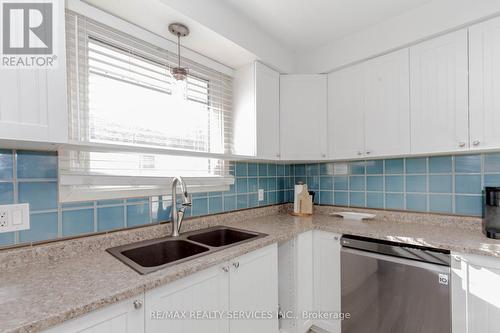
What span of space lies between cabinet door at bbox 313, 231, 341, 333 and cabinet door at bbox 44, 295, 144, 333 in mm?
1320

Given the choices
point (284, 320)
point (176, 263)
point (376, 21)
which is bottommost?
point (284, 320)

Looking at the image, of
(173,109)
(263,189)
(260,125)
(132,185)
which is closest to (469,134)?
(260,125)

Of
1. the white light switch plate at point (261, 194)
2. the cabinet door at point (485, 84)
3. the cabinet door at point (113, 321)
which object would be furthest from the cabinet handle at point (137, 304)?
the cabinet door at point (485, 84)

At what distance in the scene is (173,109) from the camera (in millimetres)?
1644

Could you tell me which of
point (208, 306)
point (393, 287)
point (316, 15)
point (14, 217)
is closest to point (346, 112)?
point (316, 15)

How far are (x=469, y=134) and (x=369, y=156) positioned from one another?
23.2 inches

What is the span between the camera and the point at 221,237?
1766 mm

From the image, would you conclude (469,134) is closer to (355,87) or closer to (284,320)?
(355,87)

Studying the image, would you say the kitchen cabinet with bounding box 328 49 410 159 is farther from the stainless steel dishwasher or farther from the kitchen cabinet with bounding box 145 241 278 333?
the kitchen cabinet with bounding box 145 241 278 333

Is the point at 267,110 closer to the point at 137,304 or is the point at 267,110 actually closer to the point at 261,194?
the point at 261,194

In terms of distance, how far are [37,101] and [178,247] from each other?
1.03m

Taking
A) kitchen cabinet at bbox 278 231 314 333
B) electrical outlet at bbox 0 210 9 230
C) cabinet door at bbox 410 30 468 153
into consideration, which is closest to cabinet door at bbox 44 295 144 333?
electrical outlet at bbox 0 210 9 230

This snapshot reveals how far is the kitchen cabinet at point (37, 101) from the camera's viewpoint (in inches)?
32.4

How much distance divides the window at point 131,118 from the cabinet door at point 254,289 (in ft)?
2.20
